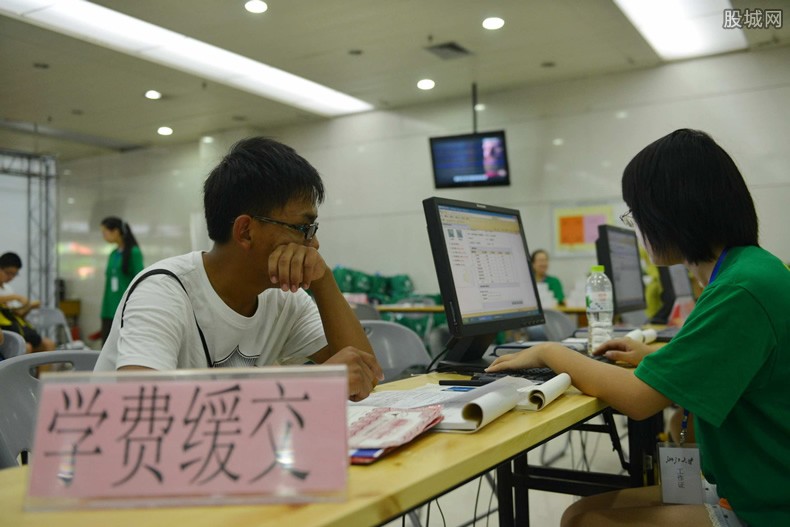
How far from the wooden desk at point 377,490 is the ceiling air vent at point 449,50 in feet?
18.3

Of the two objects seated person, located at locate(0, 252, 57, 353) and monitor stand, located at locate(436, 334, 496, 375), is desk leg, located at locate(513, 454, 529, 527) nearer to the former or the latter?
monitor stand, located at locate(436, 334, 496, 375)

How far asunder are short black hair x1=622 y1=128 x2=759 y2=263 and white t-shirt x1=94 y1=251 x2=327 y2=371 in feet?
2.64

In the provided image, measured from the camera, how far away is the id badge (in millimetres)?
1370

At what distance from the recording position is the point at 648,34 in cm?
630

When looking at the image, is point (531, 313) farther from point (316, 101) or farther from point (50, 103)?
point (50, 103)

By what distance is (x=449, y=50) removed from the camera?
637 centimetres

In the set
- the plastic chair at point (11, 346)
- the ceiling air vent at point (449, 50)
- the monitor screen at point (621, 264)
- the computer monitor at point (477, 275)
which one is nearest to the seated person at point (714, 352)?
the computer monitor at point (477, 275)

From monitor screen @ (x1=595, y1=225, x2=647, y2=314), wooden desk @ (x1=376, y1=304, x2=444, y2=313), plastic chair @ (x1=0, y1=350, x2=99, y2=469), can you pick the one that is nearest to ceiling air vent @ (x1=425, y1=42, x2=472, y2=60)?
wooden desk @ (x1=376, y1=304, x2=444, y2=313)

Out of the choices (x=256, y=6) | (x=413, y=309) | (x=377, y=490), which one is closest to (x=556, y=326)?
(x=413, y=309)

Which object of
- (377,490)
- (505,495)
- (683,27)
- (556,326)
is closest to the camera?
(377,490)

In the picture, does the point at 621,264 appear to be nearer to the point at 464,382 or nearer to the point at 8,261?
the point at 464,382

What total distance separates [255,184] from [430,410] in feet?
2.02

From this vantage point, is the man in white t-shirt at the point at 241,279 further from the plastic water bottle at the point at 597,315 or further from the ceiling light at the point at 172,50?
the ceiling light at the point at 172,50

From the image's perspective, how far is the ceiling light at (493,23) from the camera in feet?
18.5
